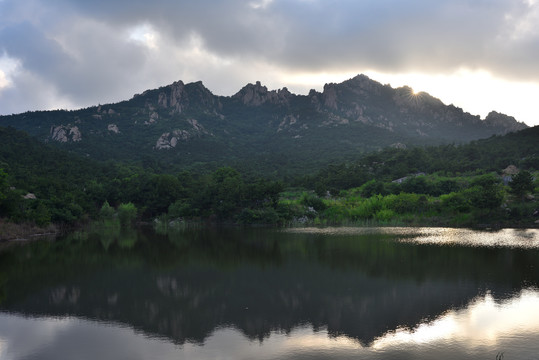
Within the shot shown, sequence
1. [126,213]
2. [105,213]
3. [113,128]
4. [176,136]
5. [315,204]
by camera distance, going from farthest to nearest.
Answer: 1. [113,128]
2. [176,136]
3. [315,204]
4. [126,213]
5. [105,213]

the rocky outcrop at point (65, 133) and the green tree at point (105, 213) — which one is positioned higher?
the rocky outcrop at point (65, 133)

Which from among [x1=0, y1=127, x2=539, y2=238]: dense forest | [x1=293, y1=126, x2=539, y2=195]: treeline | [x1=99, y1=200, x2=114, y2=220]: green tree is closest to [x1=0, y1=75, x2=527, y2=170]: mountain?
[x1=293, y1=126, x2=539, y2=195]: treeline

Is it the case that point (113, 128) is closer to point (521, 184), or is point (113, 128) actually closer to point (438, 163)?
point (438, 163)

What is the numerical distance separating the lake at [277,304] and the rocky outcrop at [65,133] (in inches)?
4322

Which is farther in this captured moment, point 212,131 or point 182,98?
point 182,98

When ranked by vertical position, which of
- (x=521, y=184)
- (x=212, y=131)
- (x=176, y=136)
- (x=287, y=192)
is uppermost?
(x=212, y=131)

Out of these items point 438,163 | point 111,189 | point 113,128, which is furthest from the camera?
point 113,128

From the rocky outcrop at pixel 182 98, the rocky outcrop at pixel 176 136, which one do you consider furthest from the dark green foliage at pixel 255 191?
the rocky outcrop at pixel 182 98

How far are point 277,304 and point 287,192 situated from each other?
7131 cm

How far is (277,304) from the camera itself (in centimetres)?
1962

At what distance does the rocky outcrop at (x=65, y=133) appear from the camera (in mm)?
134000

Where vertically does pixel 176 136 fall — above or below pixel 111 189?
above

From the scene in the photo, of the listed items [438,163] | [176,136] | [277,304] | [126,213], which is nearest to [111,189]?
[126,213]

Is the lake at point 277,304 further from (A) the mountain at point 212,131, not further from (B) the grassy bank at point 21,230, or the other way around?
(A) the mountain at point 212,131
